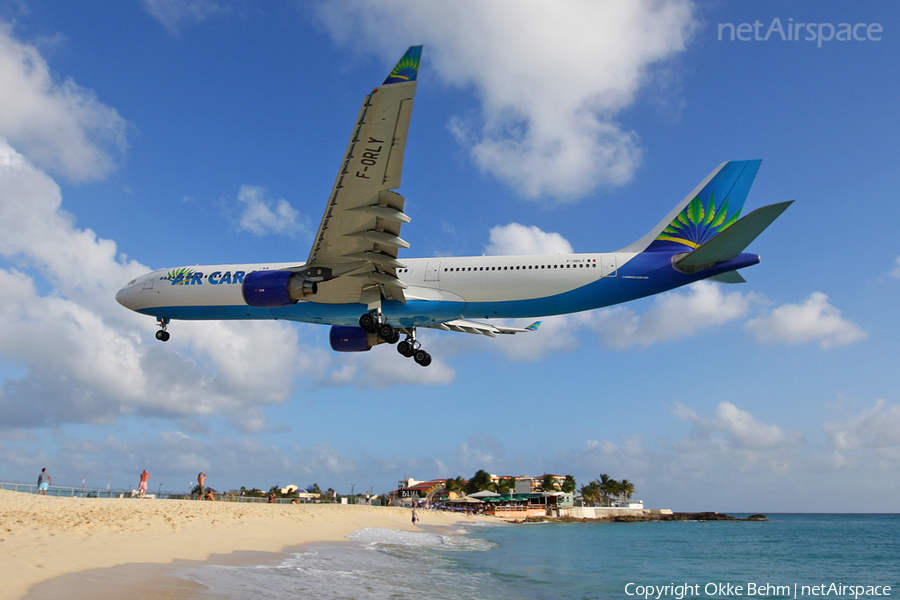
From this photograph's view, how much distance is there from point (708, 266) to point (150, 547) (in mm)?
19112

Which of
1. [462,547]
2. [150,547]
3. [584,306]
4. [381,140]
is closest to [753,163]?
[584,306]

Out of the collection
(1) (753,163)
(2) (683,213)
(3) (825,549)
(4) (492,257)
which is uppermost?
(1) (753,163)

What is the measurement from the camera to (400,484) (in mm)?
127688

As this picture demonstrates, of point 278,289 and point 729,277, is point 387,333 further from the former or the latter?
point 729,277

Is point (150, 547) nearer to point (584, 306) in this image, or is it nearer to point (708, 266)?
point (584, 306)

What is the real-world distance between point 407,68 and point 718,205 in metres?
13.0

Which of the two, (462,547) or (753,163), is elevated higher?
(753,163)

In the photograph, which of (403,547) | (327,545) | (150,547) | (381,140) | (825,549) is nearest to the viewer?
(381,140)

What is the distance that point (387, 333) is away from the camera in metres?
21.8

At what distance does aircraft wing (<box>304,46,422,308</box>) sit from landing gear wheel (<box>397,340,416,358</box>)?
4063 millimetres

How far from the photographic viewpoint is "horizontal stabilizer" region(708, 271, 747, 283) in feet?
63.4

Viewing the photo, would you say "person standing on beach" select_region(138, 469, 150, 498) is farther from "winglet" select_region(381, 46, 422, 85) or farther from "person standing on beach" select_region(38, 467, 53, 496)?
"winglet" select_region(381, 46, 422, 85)

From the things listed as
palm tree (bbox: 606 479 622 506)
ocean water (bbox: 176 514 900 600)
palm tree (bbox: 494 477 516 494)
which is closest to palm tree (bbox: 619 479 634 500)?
palm tree (bbox: 606 479 622 506)

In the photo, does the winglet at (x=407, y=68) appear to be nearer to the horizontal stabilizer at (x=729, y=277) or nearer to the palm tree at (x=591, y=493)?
the horizontal stabilizer at (x=729, y=277)
